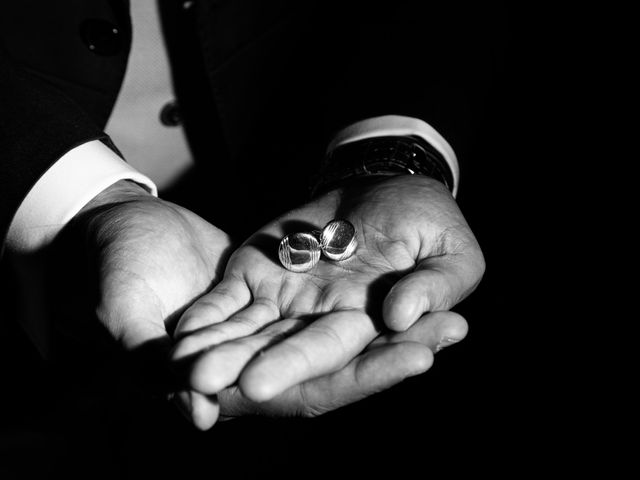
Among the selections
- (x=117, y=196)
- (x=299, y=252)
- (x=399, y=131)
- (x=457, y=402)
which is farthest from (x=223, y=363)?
(x=457, y=402)

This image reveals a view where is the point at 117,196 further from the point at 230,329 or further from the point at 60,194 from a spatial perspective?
the point at 230,329

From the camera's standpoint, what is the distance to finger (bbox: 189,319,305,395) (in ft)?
3.06

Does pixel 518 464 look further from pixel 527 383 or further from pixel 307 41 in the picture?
pixel 307 41

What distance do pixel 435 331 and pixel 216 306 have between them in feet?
1.67

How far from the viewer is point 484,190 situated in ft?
8.32

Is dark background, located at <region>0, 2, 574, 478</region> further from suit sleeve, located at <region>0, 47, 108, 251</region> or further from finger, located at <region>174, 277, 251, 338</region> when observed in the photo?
finger, located at <region>174, 277, 251, 338</region>

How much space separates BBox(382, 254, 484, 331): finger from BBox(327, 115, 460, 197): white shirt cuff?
669mm

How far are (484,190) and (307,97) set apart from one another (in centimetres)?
101

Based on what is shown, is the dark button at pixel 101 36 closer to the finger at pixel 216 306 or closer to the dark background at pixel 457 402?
the finger at pixel 216 306

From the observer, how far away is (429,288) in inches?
44.3

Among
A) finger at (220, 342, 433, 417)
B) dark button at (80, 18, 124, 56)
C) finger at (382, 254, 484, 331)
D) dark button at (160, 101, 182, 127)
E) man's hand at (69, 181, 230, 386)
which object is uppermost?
dark button at (80, 18, 124, 56)

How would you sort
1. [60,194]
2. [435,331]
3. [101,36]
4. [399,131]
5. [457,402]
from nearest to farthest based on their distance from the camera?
[435,331] → [60,194] → [101,36] → [399,131] → [457,402]

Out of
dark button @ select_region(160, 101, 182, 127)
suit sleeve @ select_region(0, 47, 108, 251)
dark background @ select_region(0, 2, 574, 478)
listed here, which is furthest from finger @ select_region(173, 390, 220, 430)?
dark background @ select_region(0, 2, 574, 478)

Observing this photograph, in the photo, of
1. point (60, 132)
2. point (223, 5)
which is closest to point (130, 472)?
point (60, 132)
